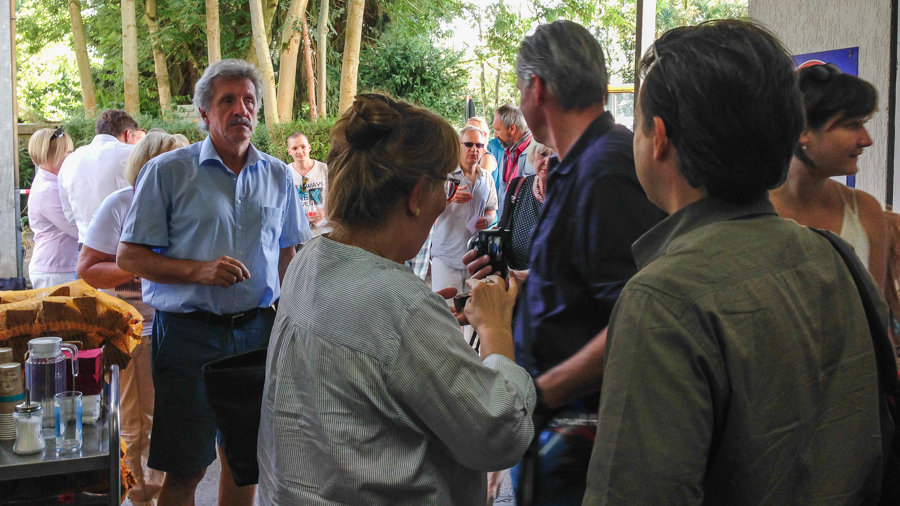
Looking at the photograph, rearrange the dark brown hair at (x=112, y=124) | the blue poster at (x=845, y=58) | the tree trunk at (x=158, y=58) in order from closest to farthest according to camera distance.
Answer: the blue poster at (x=845, y=58), the dark brown hair at (x=112, y=124), the tree trunk at (x=158, y=58)

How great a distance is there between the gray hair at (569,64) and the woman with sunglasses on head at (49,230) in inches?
157

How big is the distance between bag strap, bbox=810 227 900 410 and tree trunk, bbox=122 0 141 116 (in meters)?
17.7

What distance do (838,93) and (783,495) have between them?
158 cm

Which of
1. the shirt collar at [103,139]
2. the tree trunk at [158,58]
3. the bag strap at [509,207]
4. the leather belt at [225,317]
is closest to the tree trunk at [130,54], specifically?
the tree trunk at [158,58]

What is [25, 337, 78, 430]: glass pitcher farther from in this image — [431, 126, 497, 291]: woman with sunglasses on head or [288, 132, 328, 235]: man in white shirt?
[288, 132, 328, 235]: man in white shirt

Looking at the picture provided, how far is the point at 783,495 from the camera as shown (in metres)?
1.02

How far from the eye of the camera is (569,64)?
1897 mm

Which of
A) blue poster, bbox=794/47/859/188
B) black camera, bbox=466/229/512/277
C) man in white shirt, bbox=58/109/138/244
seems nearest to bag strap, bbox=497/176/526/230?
black camera, bbox=466/229/512/277

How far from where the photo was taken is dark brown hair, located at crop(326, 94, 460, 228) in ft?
5.10

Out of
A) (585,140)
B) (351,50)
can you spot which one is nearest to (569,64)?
(585,140)

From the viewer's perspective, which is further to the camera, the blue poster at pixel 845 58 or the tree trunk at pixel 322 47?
the tree trunk at pixel 322 47

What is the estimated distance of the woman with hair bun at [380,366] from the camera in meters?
1.39

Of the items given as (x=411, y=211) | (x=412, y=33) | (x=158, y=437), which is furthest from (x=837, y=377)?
(x=412, y=33)

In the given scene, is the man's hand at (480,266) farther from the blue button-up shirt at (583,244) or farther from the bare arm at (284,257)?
the bare arm at (284,257)
